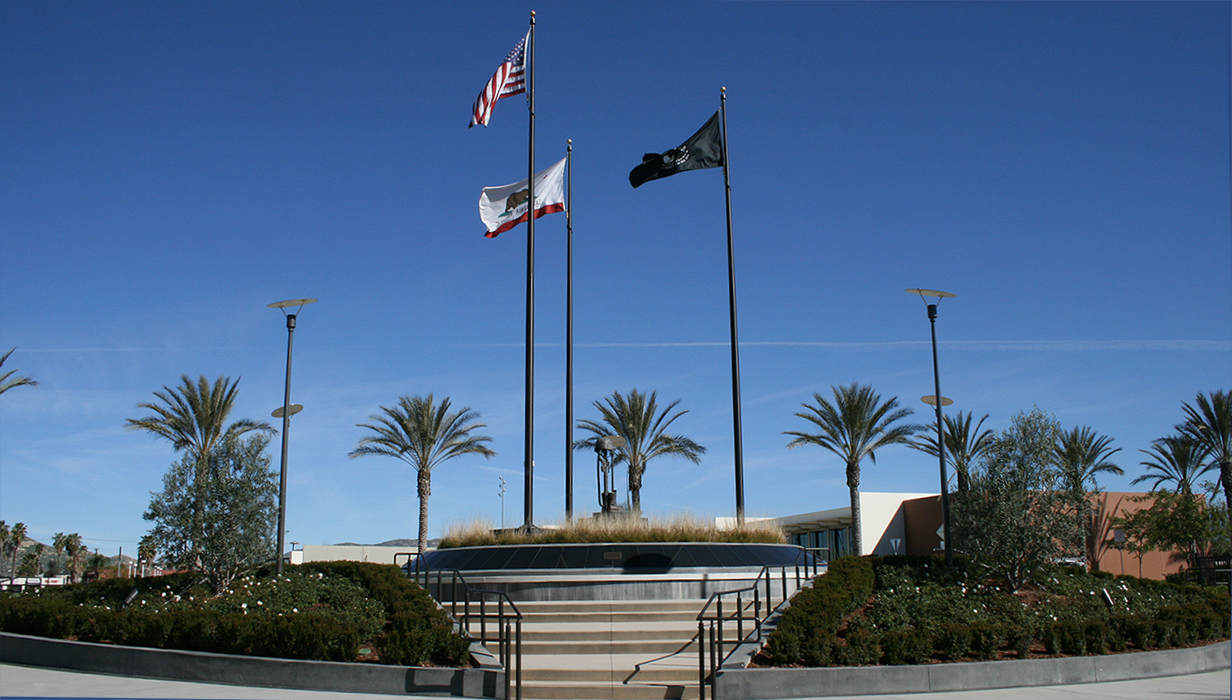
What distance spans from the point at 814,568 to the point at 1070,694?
18.8 feet

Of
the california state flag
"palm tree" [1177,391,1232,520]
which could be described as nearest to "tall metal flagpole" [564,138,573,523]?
the california state flag

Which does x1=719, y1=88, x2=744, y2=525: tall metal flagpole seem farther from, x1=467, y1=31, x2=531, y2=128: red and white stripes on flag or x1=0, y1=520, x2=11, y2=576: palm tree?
x1=0, y1=520, x2=11, y2=576: palm tree

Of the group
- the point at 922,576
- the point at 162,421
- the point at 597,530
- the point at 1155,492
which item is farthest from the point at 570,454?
the point at 1155,492

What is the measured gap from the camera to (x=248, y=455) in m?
19.6

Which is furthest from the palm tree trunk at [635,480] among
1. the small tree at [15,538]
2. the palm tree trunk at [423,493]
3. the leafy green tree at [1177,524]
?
the small tree at [15,538]

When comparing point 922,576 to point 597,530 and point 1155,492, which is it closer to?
point 597,530

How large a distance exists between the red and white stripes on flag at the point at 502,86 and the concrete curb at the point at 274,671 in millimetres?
13552

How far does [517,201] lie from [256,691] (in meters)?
13.9

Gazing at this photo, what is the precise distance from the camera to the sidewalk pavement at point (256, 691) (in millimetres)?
10039

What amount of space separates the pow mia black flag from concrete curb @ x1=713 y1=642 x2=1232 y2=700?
44.3ft

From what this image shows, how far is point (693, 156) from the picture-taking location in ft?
71.8

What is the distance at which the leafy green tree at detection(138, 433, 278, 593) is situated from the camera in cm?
1867

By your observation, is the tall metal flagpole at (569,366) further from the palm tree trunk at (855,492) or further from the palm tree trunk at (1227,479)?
the palm tree trunk at (1227,479)

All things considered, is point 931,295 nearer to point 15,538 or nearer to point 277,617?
point 277,617
